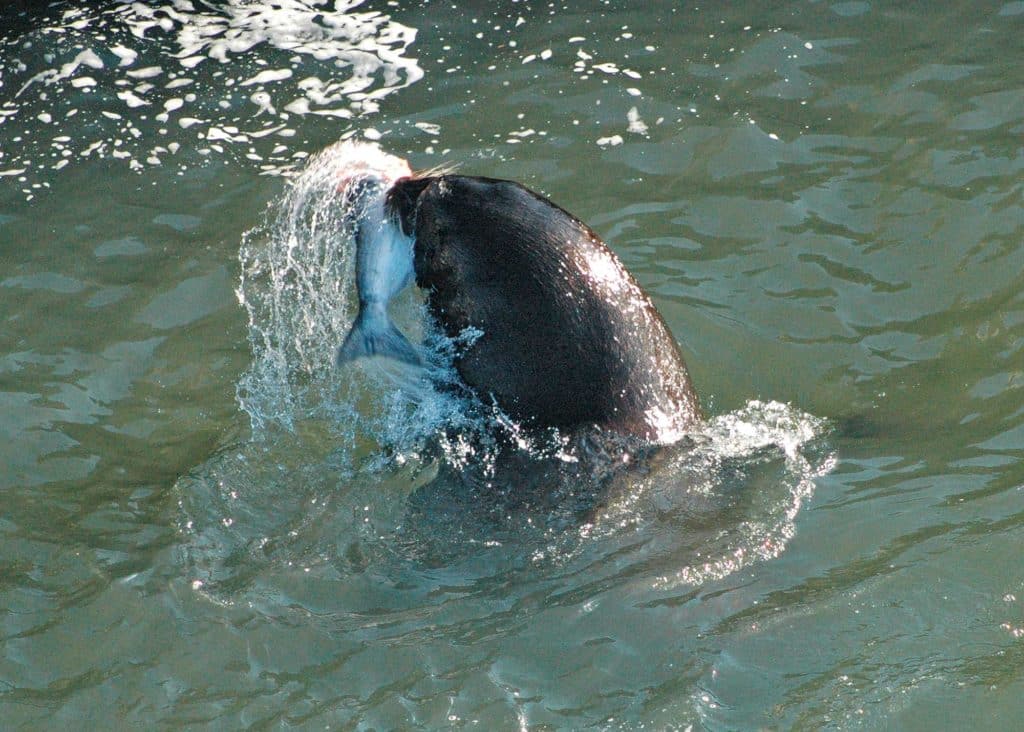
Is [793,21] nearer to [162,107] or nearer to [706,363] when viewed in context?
[706,363]

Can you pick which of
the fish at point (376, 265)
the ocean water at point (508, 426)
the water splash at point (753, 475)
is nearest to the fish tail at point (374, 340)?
the fish at point (376, 265)

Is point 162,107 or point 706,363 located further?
point 162,107

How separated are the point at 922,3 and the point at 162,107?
530 cm

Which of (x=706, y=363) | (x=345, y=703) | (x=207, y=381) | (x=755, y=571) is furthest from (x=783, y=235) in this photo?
(x=345, y=703)

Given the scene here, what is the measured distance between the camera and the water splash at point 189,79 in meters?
7.91

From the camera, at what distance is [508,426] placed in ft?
17.5

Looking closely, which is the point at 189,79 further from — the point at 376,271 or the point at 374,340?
the point at 374,340

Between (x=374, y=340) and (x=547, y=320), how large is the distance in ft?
2.60

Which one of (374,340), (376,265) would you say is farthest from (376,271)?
(374,340)

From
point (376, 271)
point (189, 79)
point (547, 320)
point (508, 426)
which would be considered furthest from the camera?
point (189, 79)

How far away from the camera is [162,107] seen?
8.23 m

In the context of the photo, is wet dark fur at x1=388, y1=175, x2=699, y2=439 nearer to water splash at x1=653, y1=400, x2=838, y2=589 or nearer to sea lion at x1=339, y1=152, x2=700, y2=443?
sea lion at x1=339, y1=152, x2=700, y2=443

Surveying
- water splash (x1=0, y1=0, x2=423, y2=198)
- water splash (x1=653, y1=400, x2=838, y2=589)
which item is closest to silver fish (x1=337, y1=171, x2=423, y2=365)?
water splash (x1=653, y1=400, x2=838, y2=589)

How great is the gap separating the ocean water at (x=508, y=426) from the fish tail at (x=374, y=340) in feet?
0.60
